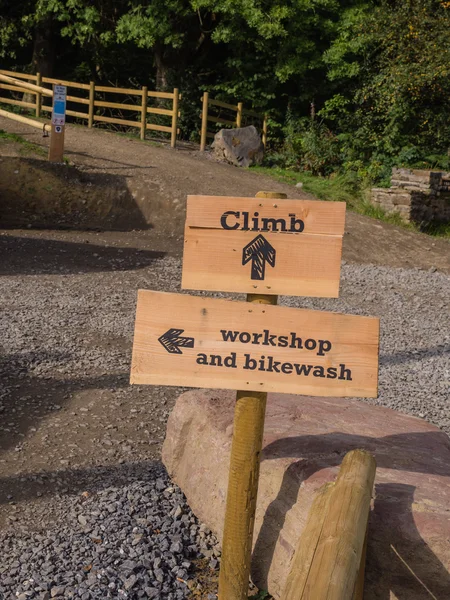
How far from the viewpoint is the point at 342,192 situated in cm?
1670

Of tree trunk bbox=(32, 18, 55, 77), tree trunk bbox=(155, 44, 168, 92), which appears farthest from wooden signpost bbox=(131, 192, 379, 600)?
tree trunk bbox=(32, 18, 55, 77)

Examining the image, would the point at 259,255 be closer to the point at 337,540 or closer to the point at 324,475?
the point at 324,475

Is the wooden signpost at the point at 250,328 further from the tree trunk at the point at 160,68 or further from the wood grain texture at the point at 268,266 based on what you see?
the tree trunk at the point at 160,68

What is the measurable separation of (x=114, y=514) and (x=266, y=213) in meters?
1.87

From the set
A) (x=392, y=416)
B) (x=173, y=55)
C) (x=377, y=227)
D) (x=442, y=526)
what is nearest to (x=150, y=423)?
(x=392, y=416)

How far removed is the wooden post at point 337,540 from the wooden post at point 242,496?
11.7 inches

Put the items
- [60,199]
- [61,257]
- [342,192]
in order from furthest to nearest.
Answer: [342,192]
[60,199]
[61,257]

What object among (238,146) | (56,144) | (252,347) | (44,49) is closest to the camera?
(252,347)

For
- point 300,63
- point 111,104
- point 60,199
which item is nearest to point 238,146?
point 111,104

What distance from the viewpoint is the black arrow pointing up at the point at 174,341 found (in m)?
3.09

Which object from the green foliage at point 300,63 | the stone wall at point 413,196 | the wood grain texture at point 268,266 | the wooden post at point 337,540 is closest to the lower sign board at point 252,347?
the wood grain texture at point 268,266

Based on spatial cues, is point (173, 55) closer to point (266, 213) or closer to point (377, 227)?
point (377, 227)

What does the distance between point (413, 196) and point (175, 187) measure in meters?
4.77

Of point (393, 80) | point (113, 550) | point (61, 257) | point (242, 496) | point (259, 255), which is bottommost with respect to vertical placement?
point (61, 257)
